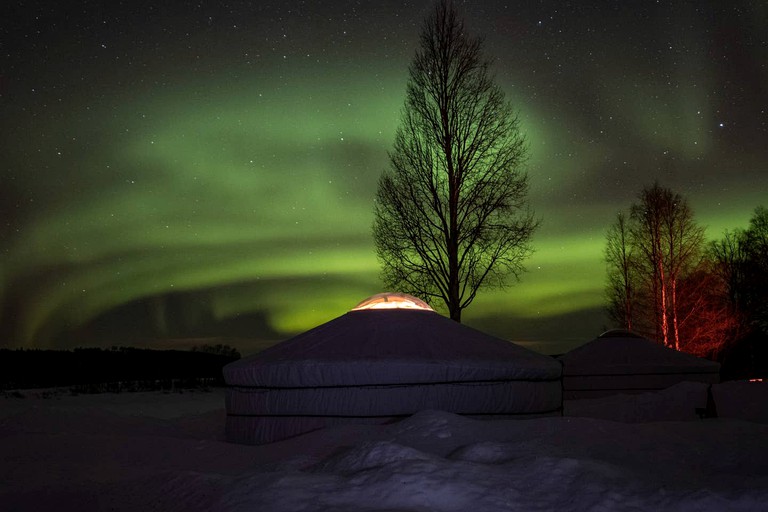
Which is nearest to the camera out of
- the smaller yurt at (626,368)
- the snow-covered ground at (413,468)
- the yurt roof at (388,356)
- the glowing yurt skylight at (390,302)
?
the snow-covered ground at (413,468)

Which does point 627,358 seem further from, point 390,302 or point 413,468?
point 413,468

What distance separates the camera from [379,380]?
240 inches

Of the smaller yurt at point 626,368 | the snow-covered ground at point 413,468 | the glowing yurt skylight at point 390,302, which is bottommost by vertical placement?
the snow-covered ground at point 413,468

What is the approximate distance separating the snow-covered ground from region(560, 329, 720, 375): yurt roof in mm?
6032

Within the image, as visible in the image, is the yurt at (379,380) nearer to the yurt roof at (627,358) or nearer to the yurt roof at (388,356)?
the yurt roof at (388,356)

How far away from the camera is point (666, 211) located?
52.5 feet

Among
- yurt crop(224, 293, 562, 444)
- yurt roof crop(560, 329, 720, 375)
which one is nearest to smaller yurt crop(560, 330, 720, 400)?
yurt roof crop(560, 329, 720, 375)

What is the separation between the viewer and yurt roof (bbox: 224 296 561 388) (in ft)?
20.0

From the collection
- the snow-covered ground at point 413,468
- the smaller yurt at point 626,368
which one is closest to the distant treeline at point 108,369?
the snow-covered ground at point 413,468

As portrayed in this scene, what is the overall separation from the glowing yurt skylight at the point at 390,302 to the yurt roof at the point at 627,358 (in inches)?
208

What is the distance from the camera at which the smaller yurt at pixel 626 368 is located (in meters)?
Answer: 11.7

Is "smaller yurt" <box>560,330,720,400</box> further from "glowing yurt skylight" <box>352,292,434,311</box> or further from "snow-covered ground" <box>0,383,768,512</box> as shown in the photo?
"snow-covered ground" <box>0,383,768,512</box>

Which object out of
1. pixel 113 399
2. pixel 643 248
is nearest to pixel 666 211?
pixel 643 248

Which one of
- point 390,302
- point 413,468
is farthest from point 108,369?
point 413,468
